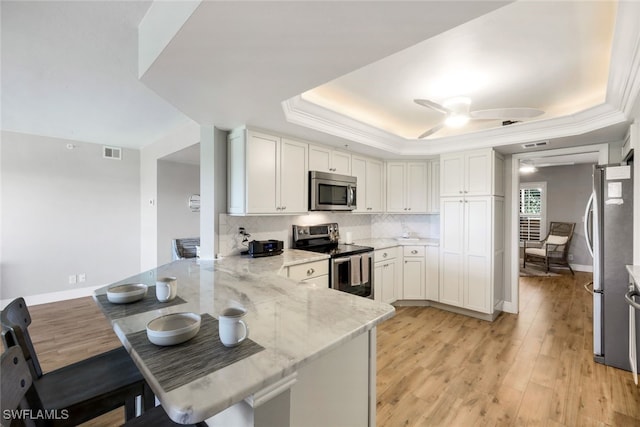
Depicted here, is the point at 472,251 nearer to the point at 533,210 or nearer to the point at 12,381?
the point at 12,381

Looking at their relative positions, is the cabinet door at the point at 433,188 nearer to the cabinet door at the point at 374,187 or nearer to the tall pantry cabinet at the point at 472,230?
the tall pantry cabinet at the point at 472,230

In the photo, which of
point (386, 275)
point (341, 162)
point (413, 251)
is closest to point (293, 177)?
point (341, 162)

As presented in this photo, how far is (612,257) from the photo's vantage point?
260 centimetres

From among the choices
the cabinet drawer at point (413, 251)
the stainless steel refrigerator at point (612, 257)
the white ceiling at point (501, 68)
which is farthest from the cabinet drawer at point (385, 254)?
the stainless steel refrigerator at point (612, 257)

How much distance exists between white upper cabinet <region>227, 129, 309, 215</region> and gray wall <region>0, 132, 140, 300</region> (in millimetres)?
3392

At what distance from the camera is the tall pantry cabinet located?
11.8ft

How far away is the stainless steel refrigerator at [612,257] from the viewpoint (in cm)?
252

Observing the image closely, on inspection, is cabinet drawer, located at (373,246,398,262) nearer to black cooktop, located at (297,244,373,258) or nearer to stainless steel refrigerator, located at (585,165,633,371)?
black cooktop, located at (297,244,373,258)

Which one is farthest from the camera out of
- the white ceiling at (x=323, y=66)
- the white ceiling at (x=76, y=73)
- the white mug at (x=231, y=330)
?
the white ceiling at (x=76, y=73)

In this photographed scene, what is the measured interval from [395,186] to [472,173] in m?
1.13

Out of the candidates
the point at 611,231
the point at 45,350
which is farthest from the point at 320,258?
the point at 45,350

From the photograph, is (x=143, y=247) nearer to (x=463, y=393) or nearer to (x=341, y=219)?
(x=341, y=219)

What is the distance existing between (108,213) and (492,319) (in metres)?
6.33

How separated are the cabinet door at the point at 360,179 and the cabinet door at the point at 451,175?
1.09m
